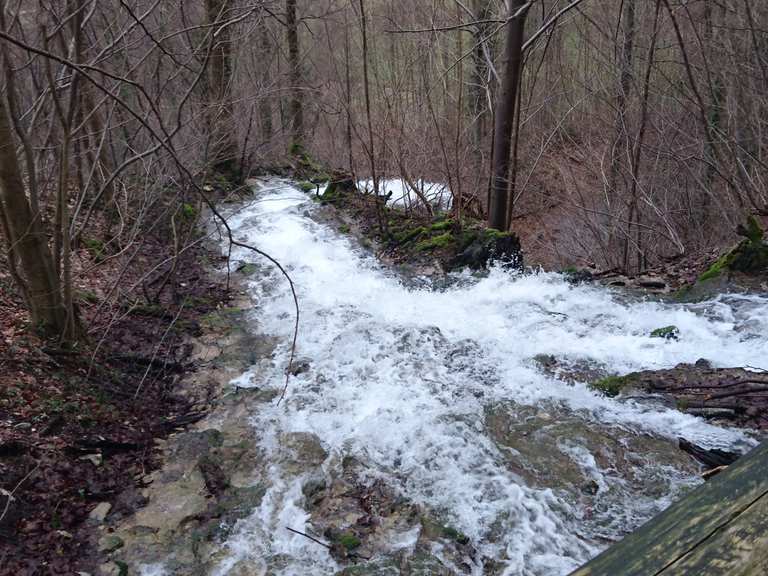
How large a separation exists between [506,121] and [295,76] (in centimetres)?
689

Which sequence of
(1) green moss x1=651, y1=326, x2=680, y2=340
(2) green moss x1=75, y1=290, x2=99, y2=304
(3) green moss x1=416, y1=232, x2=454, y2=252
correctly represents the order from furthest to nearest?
(3) green moss x1=416, y1=232, x2=454, y2=252
(2) green moss x1=75, y1=290, x2=99, y2=304
(1) green moss x1=651, y1=326, x2=680, y2=340

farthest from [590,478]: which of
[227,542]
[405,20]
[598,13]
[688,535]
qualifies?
[598,13]

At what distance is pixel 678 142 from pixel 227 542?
9.61 m

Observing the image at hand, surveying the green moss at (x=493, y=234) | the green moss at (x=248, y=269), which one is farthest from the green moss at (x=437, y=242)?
the green moss at (x=248, y=269)

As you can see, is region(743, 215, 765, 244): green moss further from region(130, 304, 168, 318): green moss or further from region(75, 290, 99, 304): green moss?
region(75, 290, 99, 304): green moss

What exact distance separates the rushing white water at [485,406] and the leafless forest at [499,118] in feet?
6.74

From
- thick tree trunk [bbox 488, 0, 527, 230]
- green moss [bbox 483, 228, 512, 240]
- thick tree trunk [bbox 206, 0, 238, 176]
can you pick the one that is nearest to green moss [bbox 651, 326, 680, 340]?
green moss [bbox 483, 228, 512, 240]

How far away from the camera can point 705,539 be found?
3.35 feet

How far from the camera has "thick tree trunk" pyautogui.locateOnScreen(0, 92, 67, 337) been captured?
150 inches

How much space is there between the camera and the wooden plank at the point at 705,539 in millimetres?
974

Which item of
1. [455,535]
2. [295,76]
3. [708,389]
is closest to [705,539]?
[455,535]

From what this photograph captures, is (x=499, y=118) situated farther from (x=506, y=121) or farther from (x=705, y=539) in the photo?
(x=705, y=539)

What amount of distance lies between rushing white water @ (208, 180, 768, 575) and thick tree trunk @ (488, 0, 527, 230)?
1184 mm

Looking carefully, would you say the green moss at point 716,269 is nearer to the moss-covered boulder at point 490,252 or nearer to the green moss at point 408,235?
the moss-covered boulder at point 490,252
